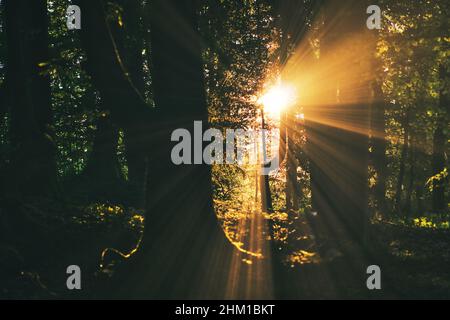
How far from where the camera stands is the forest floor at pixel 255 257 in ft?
22.2

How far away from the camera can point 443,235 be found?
38.1ft

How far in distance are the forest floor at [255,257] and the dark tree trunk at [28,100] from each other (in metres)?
1.25

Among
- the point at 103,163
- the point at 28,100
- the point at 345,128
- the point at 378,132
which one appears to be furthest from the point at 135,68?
the point at 345,128

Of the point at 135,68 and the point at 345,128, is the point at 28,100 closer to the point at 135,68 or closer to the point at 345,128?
the point at 345,128

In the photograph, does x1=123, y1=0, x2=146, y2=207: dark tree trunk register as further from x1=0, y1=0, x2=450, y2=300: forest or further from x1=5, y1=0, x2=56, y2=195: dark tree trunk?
x1=5, y1=0, x2=56, y2=195: dark tree trunk

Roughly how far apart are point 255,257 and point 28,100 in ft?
24.9

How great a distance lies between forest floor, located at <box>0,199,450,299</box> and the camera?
6.75 metres

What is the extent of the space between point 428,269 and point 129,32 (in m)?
13.8

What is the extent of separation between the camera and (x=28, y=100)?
1097 centimetres

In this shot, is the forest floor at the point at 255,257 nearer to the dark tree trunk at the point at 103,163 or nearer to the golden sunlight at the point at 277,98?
the dark tree trunk at the point at 103,163

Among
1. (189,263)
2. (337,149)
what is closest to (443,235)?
(337,149)

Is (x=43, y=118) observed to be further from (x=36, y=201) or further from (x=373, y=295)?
(x=373, y=295)

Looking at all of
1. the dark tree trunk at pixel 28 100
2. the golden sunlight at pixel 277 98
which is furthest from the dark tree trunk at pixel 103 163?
the golden sunlight at pixel 277 98

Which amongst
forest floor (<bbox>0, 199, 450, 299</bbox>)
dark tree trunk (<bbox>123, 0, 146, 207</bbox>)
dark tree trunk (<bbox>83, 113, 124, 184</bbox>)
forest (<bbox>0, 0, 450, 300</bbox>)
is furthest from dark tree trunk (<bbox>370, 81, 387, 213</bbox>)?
dark tree trunk (<bbox>83, 113, 124, 184</bbox>)
